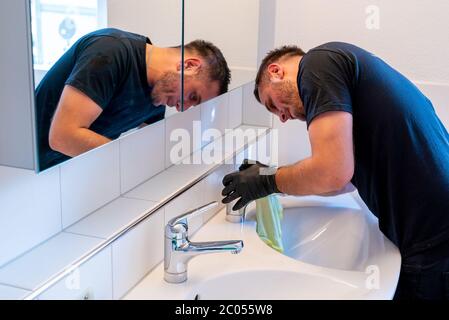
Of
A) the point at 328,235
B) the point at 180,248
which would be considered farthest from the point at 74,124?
the point at 328,235

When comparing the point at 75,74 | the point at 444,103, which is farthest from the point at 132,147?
the point at 444,103

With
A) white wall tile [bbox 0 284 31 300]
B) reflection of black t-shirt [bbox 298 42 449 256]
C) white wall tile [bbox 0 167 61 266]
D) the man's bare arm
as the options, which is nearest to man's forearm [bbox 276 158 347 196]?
the man's bare arm

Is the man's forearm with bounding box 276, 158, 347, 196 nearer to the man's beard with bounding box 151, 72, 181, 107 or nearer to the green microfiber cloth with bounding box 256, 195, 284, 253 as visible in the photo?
the green microfiber cloth with bounding box 256, 195, 284, 253

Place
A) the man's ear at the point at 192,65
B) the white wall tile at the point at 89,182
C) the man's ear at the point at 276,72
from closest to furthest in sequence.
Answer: the white wall tile at the point at 89,182, the man's ear at the point at 192,65, the man's ear at the point at 276,72

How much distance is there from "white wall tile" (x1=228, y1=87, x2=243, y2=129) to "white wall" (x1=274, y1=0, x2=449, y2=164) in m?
0.23

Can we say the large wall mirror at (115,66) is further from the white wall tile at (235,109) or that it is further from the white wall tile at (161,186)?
the white wall tile at (235,109)

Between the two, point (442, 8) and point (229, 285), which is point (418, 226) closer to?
point (229, 285)

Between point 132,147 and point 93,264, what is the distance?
37cm

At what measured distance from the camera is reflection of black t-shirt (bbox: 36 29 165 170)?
971 millimetres

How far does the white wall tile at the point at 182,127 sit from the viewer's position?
1584 mm

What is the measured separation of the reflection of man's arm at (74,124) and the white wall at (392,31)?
3.49ft

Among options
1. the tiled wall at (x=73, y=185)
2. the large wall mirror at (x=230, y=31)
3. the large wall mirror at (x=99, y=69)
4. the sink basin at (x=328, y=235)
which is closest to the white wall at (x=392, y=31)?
the large wall mirror at (x=230, y=31)

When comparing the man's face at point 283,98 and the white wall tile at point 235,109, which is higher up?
the man's face at point 283,98

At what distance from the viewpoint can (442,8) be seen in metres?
1.86
